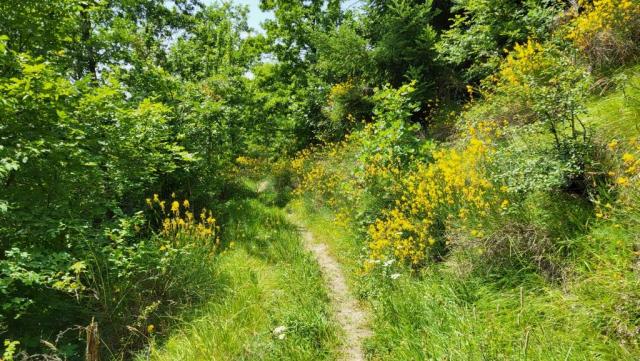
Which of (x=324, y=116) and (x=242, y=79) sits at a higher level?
(x=242, y=79)

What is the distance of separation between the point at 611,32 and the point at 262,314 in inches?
252

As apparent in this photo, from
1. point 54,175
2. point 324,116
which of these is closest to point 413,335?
point 54,175

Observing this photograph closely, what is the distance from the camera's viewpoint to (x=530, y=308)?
9.27 ft

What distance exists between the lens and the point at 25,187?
4020mm

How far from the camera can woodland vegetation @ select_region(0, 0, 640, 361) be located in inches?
113

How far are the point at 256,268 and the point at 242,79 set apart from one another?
724cm

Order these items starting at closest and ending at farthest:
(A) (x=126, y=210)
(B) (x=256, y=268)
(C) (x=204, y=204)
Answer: (B) (x=256, y=268)
(A) (x=126, y=210)
(C) (x=204, y=204)

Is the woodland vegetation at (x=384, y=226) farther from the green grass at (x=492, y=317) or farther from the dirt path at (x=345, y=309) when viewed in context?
the dirt path at (x=345, y=309)

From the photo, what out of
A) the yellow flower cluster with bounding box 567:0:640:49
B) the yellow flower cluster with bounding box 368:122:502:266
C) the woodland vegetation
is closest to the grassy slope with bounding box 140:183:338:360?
the woodland vegetation

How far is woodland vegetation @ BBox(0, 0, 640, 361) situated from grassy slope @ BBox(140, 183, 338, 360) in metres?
0.03

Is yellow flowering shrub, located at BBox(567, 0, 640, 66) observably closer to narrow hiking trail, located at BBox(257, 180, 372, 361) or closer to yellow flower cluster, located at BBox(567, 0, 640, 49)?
yellow flower cluster, located at BBox(567, 0, 640, 49)

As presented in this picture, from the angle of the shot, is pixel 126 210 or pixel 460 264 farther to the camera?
pixel 126 210

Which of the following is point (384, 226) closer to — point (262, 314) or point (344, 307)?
point (344, 307)

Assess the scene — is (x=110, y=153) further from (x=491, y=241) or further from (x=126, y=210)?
(x=491, y=241)
